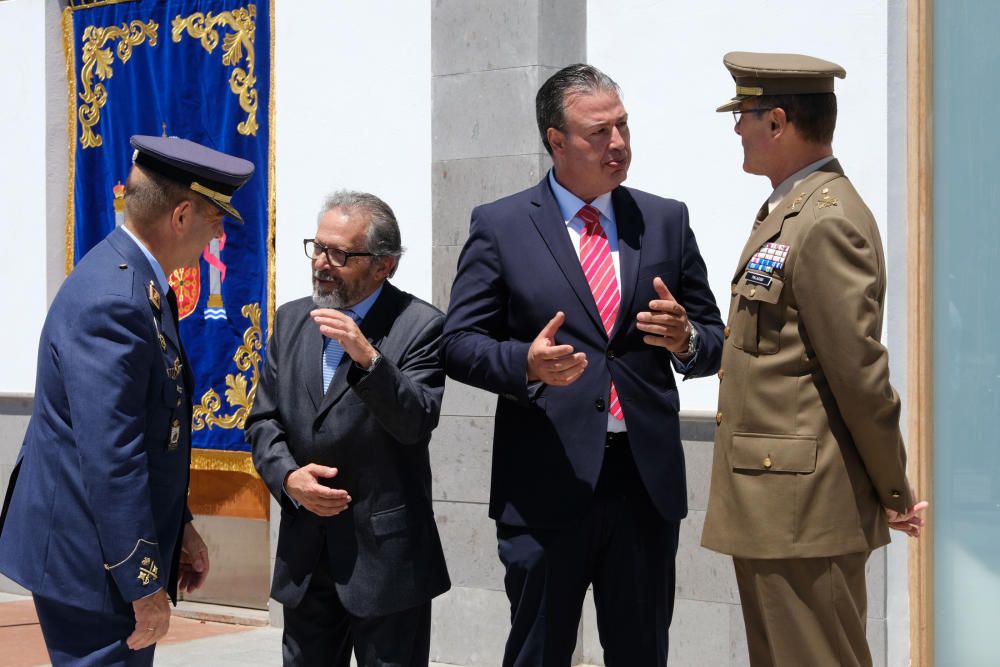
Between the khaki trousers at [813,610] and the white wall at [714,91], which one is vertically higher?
the white wall at [714,91]

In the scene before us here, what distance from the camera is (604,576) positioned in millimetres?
3773

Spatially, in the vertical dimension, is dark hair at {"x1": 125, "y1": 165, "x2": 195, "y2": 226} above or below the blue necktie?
above

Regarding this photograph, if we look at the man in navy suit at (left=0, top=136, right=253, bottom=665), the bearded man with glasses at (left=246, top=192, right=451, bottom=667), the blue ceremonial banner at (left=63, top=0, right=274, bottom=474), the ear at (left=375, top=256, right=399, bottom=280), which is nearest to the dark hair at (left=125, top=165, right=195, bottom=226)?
the man in navy suit at (left=0, top=136, right=253, bottom=665)

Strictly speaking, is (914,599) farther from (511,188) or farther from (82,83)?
(82,83)

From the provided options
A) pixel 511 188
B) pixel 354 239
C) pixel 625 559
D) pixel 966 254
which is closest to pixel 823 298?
pixel 625 559

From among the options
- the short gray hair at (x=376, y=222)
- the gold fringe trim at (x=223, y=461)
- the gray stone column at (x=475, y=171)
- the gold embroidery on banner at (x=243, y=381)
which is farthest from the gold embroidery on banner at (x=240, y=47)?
the short gray hair at (x=376, y=222)

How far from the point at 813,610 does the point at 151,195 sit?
1.90 meters

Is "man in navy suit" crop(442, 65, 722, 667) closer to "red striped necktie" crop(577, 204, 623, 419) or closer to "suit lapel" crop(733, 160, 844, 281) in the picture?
"red striped necktie" crop(577, 204, 623, 419)

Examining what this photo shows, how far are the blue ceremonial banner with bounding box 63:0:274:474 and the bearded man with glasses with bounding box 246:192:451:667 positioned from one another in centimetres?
304

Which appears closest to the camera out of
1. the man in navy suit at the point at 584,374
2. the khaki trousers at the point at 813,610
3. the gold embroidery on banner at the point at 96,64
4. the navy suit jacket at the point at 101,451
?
the navy suit jacket at the point at 101,451

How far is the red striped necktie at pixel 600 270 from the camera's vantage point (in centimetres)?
385

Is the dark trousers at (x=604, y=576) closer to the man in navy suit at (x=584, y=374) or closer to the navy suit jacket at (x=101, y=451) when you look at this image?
the man in navy suit at (x=584, y=374)

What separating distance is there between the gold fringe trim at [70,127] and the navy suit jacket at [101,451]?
4.84m

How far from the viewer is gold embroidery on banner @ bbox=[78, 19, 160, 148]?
25.9 ft
